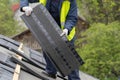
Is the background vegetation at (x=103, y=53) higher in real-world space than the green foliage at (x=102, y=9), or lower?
lower

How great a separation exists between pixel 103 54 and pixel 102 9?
6.09 m

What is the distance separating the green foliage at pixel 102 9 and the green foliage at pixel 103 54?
4676 millimetres

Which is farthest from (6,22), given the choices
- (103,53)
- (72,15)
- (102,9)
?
(72,15)

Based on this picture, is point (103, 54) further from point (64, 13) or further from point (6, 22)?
point (6, 22)

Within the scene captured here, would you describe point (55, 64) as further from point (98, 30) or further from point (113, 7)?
point (113, 7)

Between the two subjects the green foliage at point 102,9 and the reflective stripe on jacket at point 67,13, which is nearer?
the reflective stripe on jacket at point 67,13

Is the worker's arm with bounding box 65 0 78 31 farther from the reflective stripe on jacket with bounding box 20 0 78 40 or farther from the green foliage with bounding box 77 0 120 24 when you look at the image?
the green foliage with bounding box 77 0 120 24

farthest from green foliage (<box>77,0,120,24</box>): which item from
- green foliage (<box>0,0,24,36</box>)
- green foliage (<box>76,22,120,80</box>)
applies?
green foliage (<box>0,0,24,36</box>)

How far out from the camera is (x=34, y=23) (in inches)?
191

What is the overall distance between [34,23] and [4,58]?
0.68m

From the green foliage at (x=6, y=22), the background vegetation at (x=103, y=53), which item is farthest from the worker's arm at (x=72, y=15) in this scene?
the green foliage at (x=6, y=22)

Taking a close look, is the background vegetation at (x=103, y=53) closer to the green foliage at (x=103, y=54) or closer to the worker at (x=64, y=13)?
the green foliage at (x=103, y=54)

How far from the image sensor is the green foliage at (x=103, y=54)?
17.5 metres

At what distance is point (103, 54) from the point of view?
58.2 feet
